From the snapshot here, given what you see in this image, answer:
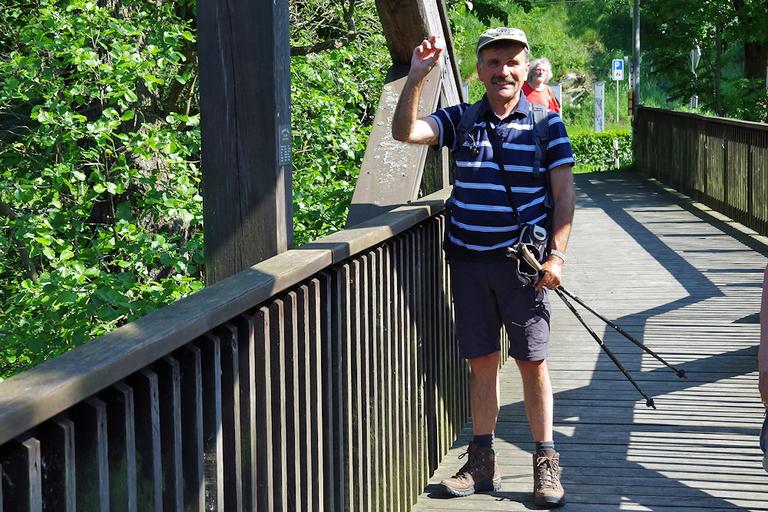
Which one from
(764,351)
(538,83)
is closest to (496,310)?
(764,351)

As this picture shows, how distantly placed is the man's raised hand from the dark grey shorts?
0.80 m

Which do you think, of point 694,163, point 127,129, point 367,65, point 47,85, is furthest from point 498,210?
point 694,163

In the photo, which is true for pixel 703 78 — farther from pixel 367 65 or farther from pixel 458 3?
pixel 367 65

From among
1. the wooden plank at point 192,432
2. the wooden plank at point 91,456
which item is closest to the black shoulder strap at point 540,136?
the wooden plank at point 192,432

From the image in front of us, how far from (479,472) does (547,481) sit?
0.97 ft

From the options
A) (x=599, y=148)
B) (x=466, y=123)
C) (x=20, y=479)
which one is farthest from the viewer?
(x=599, y=148)

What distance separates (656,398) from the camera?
6.30 metres

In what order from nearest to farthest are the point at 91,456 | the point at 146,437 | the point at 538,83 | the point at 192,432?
the point at 91,456 → the point at 146,437 → the point at 192,432 → the point at 538,83

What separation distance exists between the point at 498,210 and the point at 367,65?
309 inches

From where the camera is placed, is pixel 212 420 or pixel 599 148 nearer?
pixel 212 420

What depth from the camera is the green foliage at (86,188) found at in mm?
7734

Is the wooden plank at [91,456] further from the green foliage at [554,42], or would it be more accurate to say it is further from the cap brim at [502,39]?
the green foliage at [554,42]

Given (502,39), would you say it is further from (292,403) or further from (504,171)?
(292,403)

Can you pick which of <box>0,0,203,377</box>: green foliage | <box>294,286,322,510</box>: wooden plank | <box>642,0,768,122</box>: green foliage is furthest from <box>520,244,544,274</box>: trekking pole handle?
<box>642,0,768,122</box>: green foliage
